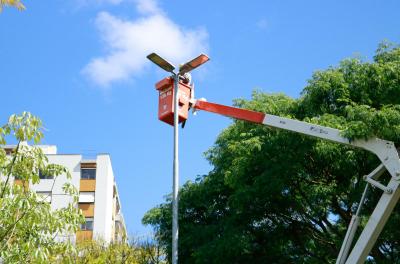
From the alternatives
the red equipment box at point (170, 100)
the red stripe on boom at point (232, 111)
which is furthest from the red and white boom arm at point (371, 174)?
the red equipment box at point (170, 100)

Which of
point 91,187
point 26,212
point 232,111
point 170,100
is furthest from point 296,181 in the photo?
point 91,187

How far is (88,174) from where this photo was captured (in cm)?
5522

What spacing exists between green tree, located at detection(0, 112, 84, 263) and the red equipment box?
5.25 meters

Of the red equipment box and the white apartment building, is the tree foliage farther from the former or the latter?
the white apartment building

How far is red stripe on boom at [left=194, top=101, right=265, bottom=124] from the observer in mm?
14578

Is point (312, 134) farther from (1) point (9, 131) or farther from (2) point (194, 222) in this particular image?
(2) point (194, 222)

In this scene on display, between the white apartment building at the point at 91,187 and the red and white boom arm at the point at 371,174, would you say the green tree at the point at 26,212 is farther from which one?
the white apartment building at the point at 91,187

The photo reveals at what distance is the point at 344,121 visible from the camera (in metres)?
16.7

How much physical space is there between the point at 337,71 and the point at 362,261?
796 cm

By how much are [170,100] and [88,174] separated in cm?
4103

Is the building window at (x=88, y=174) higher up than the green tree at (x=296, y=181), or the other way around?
the building window at (x=88, y=174)

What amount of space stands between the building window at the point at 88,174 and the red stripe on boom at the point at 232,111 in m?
40.5

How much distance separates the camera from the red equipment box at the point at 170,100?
1533 cm

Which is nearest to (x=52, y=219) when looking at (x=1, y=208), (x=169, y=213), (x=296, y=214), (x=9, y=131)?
(x=1, y=208)
